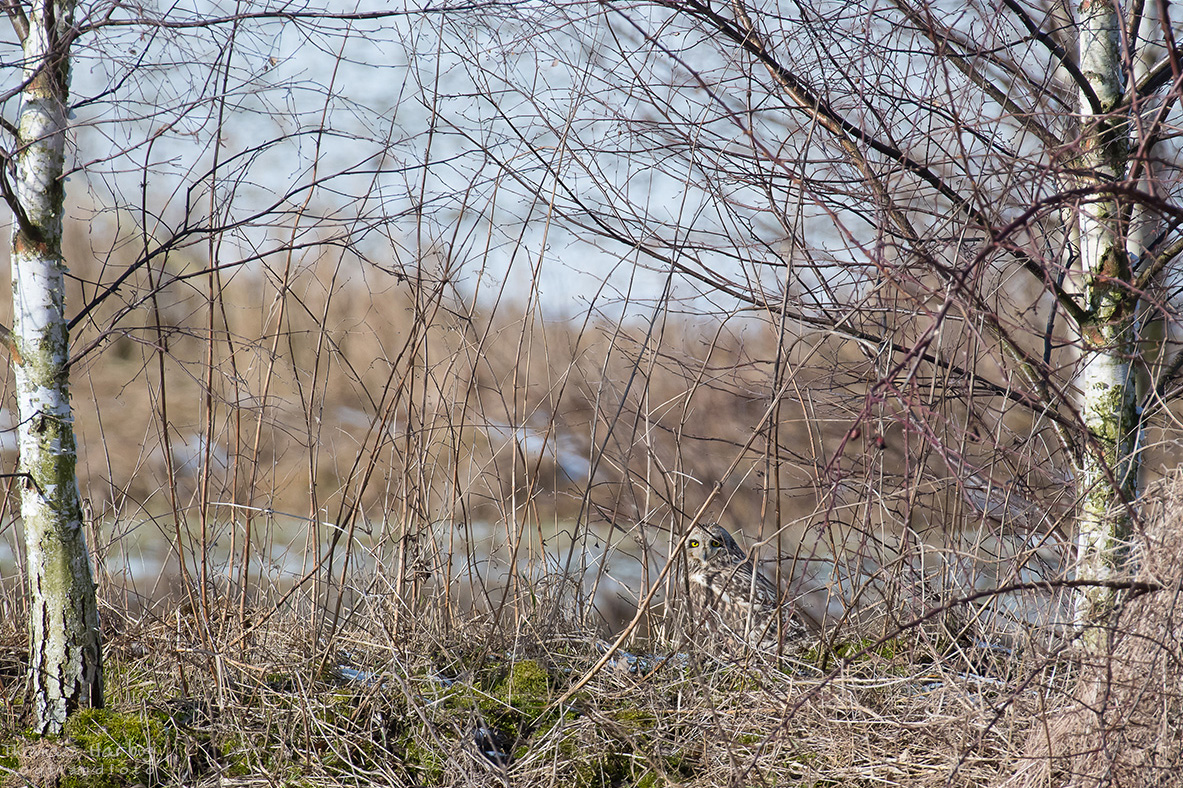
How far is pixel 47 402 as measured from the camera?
1977 millimetres

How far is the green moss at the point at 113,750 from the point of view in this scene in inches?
79.8

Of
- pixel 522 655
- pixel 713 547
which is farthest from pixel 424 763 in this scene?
pixel 713 547

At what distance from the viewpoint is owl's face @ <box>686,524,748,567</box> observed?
3.11 meters

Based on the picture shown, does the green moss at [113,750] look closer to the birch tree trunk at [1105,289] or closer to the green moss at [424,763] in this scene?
the green moss at [424,763]

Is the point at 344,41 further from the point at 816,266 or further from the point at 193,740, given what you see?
the point at 193,740

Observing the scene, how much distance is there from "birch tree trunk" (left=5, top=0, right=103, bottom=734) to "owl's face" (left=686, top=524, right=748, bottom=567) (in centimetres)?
186

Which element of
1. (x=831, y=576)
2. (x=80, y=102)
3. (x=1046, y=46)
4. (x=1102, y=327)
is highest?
(x=1046, y=46)

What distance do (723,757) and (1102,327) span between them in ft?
4.95

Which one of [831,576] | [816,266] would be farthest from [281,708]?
[816,266]

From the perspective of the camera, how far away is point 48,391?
197 cm

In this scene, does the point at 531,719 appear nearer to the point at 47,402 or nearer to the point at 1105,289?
the point at 47,402

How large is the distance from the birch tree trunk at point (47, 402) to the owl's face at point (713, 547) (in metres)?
1.86

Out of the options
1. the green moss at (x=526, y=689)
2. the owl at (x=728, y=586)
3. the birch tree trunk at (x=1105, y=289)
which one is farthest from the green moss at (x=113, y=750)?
the birch tree trunk at (x=1105, y=289)

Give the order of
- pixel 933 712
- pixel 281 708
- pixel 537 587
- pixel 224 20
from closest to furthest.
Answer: pixel 224 20
pixel 933 712
pixel 281 708
pixel 537 587
